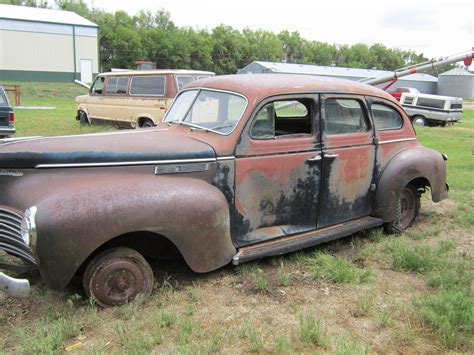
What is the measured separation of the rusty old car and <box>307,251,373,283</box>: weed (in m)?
0.22

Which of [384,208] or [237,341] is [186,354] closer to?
[237,341]

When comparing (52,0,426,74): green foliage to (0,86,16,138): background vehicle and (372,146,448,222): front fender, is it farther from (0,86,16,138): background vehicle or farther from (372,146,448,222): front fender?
(372,146,448,222): front fender

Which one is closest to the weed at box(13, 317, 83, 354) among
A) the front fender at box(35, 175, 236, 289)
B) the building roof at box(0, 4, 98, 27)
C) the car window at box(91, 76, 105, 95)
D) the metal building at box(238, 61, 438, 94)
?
the front fender at box(35, 175, 236, 289)

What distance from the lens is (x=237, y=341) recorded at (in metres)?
3.08

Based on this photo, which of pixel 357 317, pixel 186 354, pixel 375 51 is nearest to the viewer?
pixel 186 354

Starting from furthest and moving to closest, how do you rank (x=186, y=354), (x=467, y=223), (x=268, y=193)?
(x=467, y=223), (x=268, y=193), (x=186, y=354)

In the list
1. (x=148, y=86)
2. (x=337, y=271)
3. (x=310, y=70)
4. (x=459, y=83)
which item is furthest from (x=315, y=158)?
(x=459, y=83)

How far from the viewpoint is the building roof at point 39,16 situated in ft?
118

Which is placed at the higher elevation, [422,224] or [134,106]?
[134,106]

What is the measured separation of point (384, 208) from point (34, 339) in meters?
3.58

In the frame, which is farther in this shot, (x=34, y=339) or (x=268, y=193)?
(x=268, y=193)

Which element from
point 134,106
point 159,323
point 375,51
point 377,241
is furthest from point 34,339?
point 375,51

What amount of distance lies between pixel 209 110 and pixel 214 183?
921 mm

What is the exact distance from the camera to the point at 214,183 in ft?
12.7
